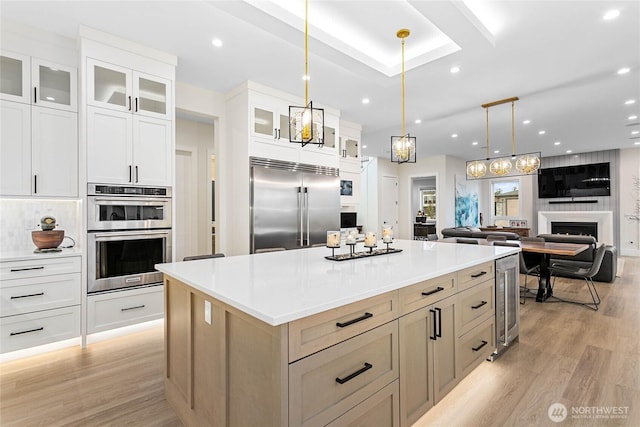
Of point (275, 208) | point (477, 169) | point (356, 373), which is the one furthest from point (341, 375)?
point (477, 169)

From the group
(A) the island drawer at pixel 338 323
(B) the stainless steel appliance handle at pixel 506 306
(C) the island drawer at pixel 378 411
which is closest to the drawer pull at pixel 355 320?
(A) the island drawer at pixel 338 323

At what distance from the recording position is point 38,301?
259 centimetres

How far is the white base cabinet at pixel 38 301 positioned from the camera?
2467mm

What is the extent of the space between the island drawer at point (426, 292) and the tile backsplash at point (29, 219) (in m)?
3.12

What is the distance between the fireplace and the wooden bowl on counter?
11.5 m

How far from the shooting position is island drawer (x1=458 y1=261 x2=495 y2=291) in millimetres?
1984

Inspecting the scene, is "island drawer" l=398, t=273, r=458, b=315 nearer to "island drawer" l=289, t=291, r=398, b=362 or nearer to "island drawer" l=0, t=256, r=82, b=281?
"island drawer" l=289, t=291, r=398, b=362

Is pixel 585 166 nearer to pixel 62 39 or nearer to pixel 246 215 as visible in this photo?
pixel 246 215

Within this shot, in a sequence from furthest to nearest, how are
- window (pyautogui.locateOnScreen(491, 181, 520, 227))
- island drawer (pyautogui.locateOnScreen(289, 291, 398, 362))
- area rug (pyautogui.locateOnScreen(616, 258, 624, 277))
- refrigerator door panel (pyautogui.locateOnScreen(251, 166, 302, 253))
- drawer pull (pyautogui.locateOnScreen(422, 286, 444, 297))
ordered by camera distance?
window (pyautogui.locateOnScreen(491, 181, 520, 227)) → area rug (pyautogui.locateOnScreen(616, 258, 624, 277)) → refrigerator door panel (pyautogui.locateOnScreen(251, 166, 302, 253)) → drawer pull (pyautogui.locateOnScreen(422, 286, 444, 297)) → island drawer (pyautogui.locateOnScreen(289, 291, 398, 362))

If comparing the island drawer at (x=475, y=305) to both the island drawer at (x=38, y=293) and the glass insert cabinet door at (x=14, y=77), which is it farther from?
the glass insert cabinet door at (x=14, y=77)

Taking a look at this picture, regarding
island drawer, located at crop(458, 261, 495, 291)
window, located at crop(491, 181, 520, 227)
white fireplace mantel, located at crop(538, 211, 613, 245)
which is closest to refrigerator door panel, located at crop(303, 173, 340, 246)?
island drawer, located at crop(458, 261, 495, 291)

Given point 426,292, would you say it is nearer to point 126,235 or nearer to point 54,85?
point 126,235

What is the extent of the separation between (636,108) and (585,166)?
4.57 meters

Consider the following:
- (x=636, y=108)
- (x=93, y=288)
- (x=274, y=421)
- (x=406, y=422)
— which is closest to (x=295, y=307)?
(x=274, y=421)
